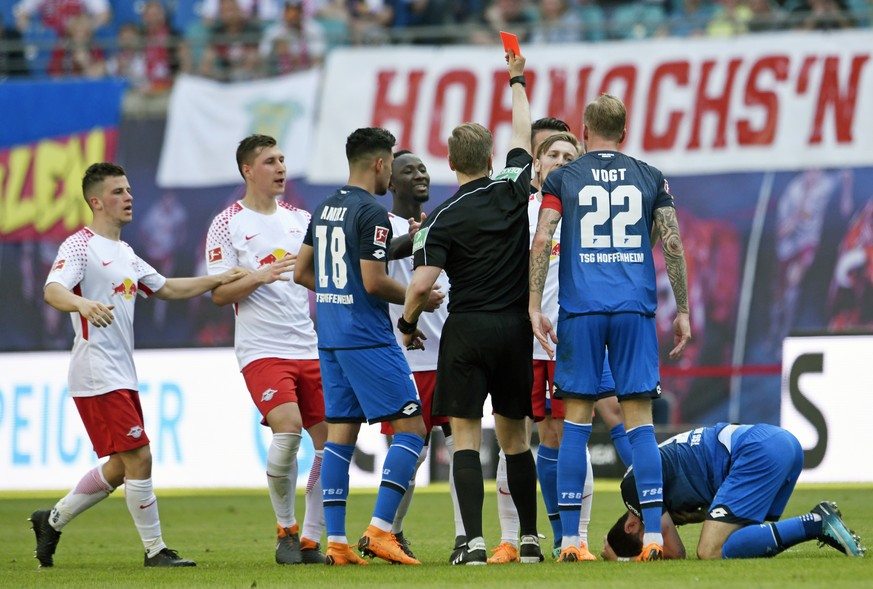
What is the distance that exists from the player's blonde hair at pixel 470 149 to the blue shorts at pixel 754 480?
2142mm

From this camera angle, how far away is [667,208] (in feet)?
26.4

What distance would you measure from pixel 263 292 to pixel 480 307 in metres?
1.94

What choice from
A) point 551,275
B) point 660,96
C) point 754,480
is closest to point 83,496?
point 551,275

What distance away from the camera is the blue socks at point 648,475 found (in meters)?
7.76

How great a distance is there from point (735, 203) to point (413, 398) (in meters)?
10.5

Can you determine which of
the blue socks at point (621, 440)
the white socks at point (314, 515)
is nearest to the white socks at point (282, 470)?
the white socks at point (314, 515)

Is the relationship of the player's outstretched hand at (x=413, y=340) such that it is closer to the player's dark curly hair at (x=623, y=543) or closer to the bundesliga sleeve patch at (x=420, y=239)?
the bundesliga sleeve patch at (x=420, y=239)

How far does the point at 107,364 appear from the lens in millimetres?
9234

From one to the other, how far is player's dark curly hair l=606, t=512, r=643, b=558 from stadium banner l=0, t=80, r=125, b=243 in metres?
13.0

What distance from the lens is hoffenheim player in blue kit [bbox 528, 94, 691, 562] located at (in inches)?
308

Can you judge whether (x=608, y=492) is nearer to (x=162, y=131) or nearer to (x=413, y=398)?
(x=413, y=398)

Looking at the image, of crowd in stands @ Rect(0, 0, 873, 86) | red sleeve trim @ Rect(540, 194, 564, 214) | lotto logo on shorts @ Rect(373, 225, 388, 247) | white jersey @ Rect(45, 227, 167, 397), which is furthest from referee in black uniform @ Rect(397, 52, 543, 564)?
crowd in stands @ Rect(0, 0, 873, 86)

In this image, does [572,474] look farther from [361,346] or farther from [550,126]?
[550,126]

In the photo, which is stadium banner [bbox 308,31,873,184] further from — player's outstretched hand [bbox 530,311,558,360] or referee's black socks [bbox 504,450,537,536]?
player's outstretched hand [bbox 530,311,558,360]
